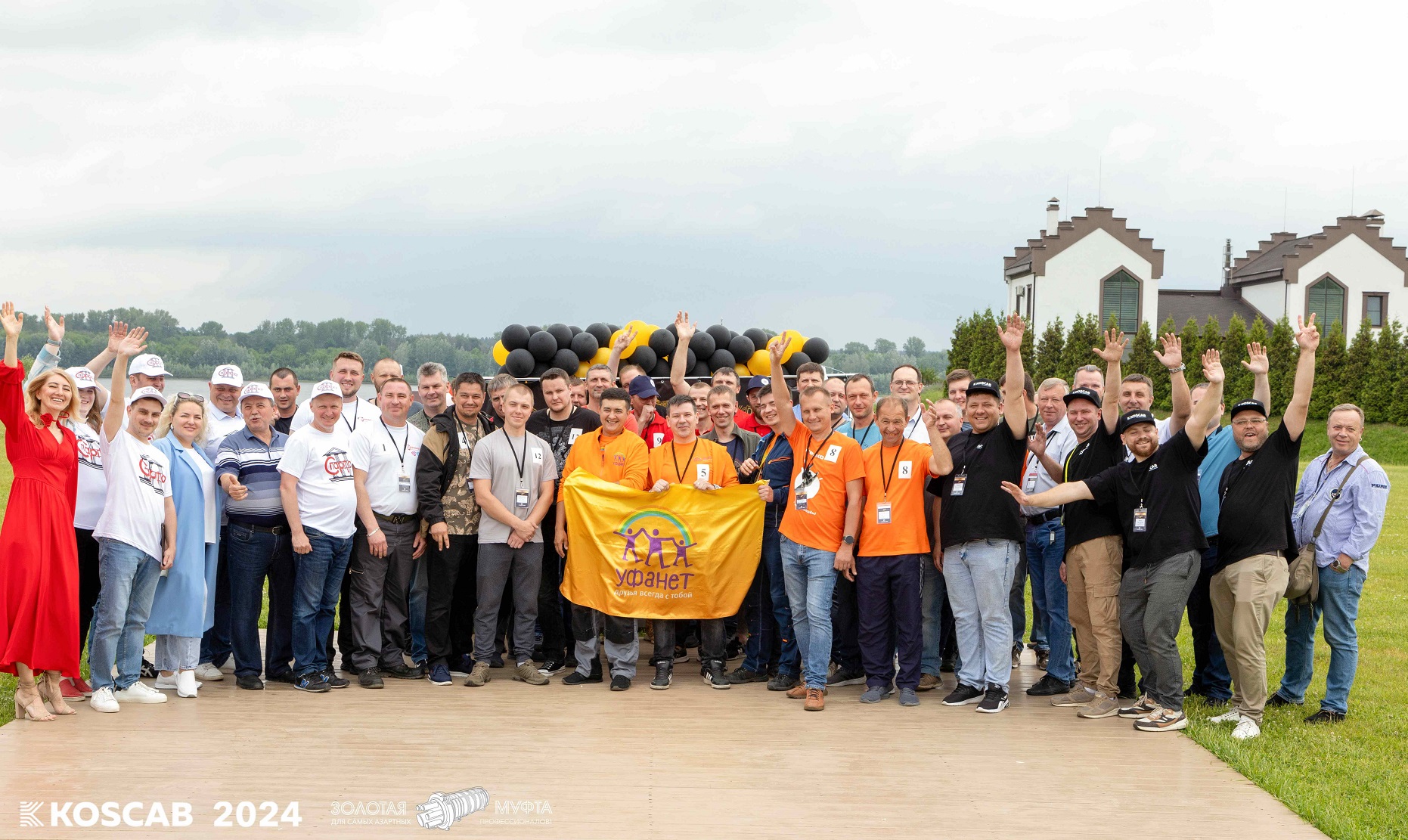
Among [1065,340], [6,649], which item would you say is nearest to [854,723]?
[6,649]

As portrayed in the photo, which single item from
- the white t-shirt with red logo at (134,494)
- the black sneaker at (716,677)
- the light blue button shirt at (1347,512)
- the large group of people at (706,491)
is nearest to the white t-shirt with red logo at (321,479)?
the large group of people at (706,491)

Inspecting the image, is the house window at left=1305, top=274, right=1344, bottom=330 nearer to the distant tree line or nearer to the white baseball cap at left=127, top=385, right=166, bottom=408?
the distant tree line

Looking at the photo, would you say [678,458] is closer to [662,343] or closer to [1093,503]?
[1093,503]

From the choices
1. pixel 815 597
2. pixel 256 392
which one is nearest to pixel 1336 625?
pixel 815 597

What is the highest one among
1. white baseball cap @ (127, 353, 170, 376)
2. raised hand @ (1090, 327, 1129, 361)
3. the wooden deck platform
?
raised hand @ (1090, 327, 1129, 361)

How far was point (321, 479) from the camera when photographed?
741 cm

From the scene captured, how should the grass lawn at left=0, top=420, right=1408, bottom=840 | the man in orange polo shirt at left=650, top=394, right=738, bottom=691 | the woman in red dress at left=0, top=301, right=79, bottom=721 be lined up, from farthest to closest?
the man in orange polo shirt at left=650, top=394, right=738, bottom=691
the woman in red dress at left=0, top=301, right=79, bottom=721
the grass lawn at left=0, top=420, right=1408, bottom=840

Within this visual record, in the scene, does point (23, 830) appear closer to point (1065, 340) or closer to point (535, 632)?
point (535, 632)

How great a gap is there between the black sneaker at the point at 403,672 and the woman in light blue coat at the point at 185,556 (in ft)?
4.31

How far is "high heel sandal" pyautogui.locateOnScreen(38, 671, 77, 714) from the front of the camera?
6633 millimetres

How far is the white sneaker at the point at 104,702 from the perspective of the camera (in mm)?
6707

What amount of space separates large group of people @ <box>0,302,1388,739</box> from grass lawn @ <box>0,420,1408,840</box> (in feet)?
0.75

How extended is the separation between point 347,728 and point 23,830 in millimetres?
1888

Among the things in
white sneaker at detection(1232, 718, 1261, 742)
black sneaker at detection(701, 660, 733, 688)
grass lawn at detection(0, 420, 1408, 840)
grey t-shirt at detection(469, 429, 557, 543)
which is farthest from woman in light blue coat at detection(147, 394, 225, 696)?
white sneaker at detection(1232, 718, 1261, 742)
